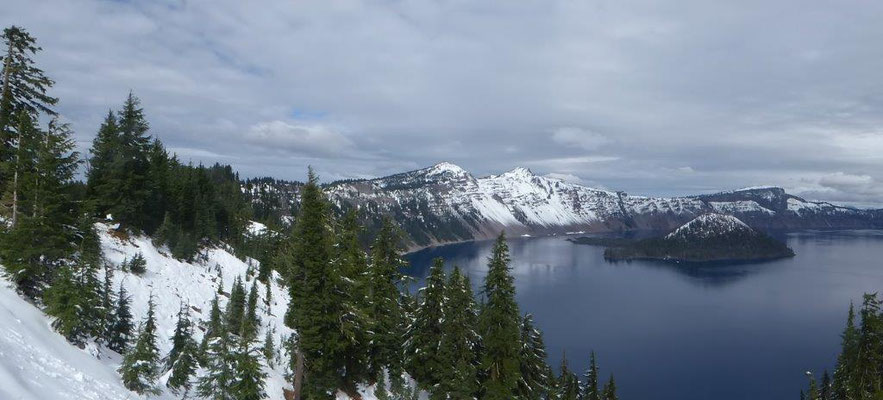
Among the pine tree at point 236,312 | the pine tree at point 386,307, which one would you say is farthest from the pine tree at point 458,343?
the pine tree at point 236,312

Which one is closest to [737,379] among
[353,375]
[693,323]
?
[693,323]

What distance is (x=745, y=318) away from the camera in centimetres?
12925

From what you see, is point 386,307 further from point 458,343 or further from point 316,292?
point 316,292

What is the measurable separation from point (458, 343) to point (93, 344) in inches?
840

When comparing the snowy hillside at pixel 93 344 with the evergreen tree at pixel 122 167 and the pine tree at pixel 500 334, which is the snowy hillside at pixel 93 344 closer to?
the evergreen tree at pixel 122 167

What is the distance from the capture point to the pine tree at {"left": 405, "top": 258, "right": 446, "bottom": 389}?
3688 centimetres

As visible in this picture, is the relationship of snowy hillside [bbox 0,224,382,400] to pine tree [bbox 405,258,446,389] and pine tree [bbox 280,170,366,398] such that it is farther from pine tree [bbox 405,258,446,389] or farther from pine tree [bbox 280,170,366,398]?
pine tree [bbox 405,258,446,389]

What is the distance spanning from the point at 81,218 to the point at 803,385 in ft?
337

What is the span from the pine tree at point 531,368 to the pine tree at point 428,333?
6485 mm

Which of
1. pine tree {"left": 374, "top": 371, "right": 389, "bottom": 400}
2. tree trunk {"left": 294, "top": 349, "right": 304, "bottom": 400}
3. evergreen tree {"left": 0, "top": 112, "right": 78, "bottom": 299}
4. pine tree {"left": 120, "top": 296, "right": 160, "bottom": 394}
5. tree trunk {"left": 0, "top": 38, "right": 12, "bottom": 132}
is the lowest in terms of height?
pine tree {"left": 374, "top": 371, "right": 389, "bottom": 400}

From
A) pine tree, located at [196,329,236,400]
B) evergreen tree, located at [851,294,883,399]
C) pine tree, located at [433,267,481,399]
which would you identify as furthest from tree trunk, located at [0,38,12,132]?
evergreen tree, located at [851,294,883,399]

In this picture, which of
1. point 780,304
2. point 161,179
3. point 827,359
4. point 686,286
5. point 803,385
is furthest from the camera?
point 686,286

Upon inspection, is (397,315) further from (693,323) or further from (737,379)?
(693,323)

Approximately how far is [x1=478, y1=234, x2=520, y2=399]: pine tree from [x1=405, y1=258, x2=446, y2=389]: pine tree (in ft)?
12.5
